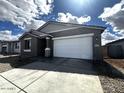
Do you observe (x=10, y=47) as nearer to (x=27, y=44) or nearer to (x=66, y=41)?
(x=27, y=44)

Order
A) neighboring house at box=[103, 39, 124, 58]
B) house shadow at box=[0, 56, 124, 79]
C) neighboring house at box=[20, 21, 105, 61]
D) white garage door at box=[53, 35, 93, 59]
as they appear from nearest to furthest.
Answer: house shadow at box=[0, 56, 124, 79] < neighboring house at box=[20, 21, 105, 61] < white garage door at box=[53, 35, 93, 59] < neighboring house at box=[103, 39, 124, 58]

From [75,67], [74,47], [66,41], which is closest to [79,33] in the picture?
[74,47]

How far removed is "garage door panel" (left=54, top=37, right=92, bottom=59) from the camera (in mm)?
11703

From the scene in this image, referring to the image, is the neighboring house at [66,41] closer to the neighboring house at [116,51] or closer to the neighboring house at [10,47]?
the neighboring house at [116,51]

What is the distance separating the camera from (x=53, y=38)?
14.9m

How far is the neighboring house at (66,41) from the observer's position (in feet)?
37.0

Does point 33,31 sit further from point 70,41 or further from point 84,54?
point 84,54

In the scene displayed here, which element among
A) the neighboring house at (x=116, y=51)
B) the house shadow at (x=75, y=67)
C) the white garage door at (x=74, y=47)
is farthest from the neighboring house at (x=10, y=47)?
the neighboring house at (x=116, y=51)

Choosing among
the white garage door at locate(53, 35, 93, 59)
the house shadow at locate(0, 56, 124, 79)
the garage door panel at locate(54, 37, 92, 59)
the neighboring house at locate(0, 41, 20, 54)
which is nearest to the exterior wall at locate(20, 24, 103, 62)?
the white garage door at locate(53, 35, 93, 59)

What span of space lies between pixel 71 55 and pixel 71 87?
8.94m

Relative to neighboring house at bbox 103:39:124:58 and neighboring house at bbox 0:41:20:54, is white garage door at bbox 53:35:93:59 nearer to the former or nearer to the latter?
neighboring house at bbox 103:39:124:58

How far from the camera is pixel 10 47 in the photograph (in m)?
26.6

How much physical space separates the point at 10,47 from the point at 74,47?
2162 centimetres

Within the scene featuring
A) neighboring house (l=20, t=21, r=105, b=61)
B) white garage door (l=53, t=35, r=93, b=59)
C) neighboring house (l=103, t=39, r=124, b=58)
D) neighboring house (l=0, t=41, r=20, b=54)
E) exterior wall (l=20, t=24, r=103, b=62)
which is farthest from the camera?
neighboring house (l=0, t=41, r=20, b=54)
